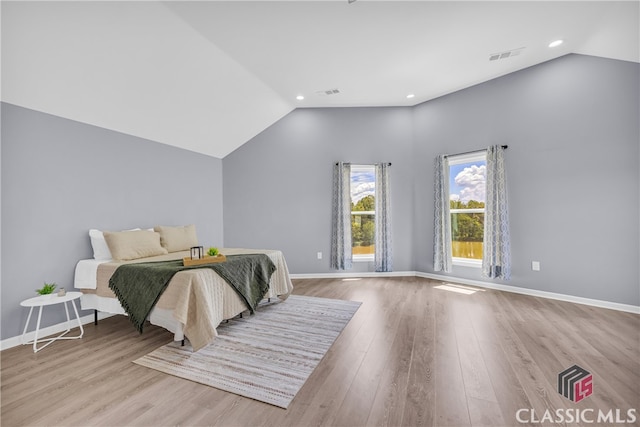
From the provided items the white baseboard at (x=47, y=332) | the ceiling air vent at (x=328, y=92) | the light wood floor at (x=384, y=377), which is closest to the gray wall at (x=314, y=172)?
the ceiling air vent at (x=328, y=92)

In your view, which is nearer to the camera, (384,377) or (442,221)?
(384,377)

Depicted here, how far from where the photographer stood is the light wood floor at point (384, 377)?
157cm

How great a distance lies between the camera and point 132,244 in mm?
3139

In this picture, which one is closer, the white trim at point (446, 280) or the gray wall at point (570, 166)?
the white trim at point (446, 280)

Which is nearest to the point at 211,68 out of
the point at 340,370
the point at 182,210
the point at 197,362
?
the point at 182,210

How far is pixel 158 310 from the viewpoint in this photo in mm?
2482

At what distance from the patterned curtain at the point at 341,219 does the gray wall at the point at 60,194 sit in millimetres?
2732

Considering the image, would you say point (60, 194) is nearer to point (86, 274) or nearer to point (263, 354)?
point (86, 274)

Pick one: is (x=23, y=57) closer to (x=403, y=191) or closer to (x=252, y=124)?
(x=252, y=124)

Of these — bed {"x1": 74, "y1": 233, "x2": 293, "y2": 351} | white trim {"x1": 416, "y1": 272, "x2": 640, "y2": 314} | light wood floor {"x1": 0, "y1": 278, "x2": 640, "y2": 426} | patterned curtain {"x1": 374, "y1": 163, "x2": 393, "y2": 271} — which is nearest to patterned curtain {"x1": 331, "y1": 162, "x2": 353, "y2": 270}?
patterned curtain {"x1": 374, "y1": 163, "x2": 393, "y2": 271}

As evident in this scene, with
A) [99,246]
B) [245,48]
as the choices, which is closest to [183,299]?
[99,246]

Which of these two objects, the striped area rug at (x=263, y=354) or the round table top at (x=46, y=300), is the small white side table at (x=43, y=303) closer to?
the round table top at (x=46, y=300)

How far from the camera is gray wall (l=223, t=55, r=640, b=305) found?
3.24m

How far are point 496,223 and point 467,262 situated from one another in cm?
84
